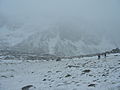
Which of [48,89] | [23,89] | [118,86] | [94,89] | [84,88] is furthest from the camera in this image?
[23,89]

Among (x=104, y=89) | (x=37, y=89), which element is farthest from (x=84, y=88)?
(x=37, y=89)

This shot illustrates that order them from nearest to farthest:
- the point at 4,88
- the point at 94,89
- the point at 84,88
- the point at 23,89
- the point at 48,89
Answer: the point at 94,89 < the point at 84,88 < the point at 48,89 < the point at 23,89 < the point at 4,88

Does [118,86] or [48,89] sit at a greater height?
[118,86]

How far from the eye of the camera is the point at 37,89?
1533cm

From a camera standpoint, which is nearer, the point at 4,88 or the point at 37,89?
the point at 37,89

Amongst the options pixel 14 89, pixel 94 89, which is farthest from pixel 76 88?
pixel 14 89

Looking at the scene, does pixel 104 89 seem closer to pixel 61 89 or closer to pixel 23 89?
pixel 61 89

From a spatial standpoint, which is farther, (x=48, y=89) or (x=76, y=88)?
(x=48, y=89)

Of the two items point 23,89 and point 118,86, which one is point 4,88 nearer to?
point 23,89

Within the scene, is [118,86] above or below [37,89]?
above

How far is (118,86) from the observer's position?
11305mm

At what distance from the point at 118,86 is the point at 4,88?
43.8 ft

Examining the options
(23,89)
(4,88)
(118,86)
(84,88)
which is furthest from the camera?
(4,88)

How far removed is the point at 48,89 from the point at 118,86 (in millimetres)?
6848
